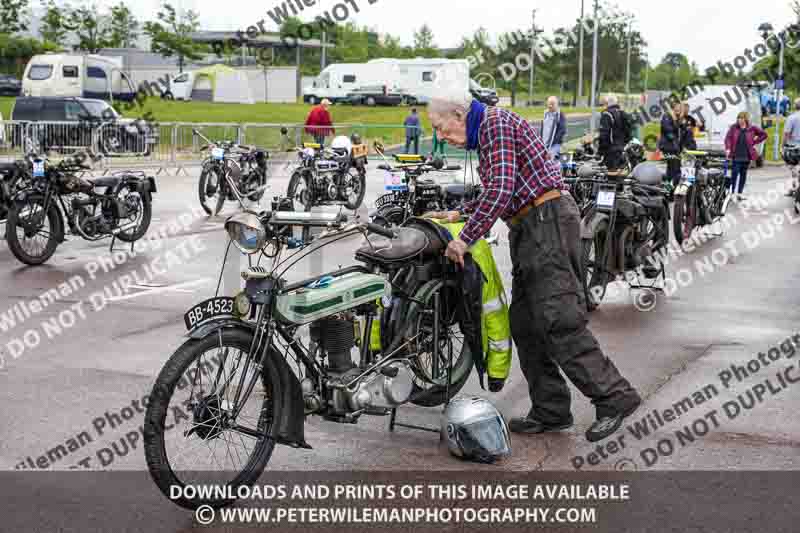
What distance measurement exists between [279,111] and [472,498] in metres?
48.2

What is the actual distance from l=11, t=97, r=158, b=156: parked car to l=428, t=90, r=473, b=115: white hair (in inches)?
688

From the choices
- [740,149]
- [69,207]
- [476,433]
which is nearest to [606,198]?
[476,433]

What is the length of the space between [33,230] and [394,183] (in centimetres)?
403

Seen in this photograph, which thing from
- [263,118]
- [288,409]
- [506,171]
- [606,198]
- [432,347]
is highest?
[263,118]

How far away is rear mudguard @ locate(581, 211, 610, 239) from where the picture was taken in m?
9.38

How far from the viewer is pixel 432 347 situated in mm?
5668

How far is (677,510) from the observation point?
15.3 ft

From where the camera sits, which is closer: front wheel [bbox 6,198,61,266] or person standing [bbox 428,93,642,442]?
person standing [bbox 428,93,642,442]

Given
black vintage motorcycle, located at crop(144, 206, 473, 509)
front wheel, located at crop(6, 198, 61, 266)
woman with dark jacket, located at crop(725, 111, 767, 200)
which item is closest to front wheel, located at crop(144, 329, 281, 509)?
black vintage motorcycle, located at crop(144, 206, 473, 509)

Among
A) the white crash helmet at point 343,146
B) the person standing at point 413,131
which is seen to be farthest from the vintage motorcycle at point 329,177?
the person standing at point 413,131

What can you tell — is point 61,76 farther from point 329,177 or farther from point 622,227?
point 622,227

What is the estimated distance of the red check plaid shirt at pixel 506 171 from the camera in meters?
5.33

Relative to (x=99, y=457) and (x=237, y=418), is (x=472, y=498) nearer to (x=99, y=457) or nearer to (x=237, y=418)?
(x=237, y=418)

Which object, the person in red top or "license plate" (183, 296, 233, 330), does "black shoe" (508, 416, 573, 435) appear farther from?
the person in red top
